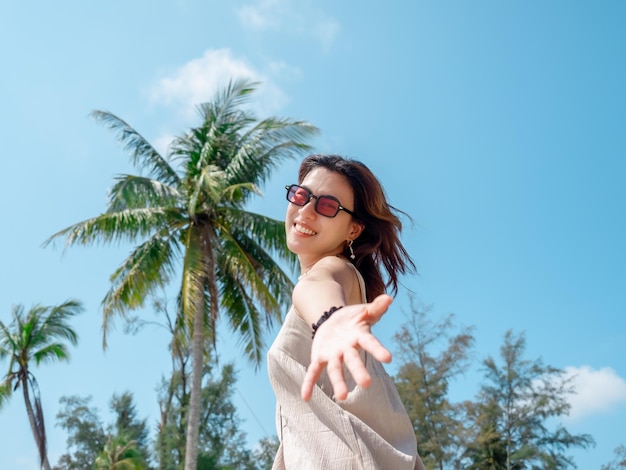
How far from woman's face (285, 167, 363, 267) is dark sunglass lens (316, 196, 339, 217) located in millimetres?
15

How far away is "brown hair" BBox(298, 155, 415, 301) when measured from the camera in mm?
2766

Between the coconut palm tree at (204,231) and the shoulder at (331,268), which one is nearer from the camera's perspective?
the shoulder at (331,268)

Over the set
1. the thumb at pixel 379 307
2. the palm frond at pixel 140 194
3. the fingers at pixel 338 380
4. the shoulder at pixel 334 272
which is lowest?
the fingers at pixel 338 380

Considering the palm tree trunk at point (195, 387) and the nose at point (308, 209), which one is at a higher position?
the palm tree trunk at point (195, 387)

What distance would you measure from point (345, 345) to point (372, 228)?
1.27 m

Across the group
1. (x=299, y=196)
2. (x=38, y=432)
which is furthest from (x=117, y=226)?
(x=299, y=196)

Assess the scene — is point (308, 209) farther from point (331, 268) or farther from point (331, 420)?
point (331, 420)

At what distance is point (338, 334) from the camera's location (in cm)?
161

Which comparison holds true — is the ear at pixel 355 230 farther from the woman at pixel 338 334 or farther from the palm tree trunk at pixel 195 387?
the palm tree trunk at pixel 195 387

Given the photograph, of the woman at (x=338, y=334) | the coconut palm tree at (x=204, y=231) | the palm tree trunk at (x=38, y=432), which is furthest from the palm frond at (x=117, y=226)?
the woman at (x=338, y=334)

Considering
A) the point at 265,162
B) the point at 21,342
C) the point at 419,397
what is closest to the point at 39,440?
the point at 21,342

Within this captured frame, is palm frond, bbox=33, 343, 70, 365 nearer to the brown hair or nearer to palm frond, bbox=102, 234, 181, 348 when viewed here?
palm frond, bbox=102, 234, 181, 348

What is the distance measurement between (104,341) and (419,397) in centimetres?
1312

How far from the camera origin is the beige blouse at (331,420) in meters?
2.20
